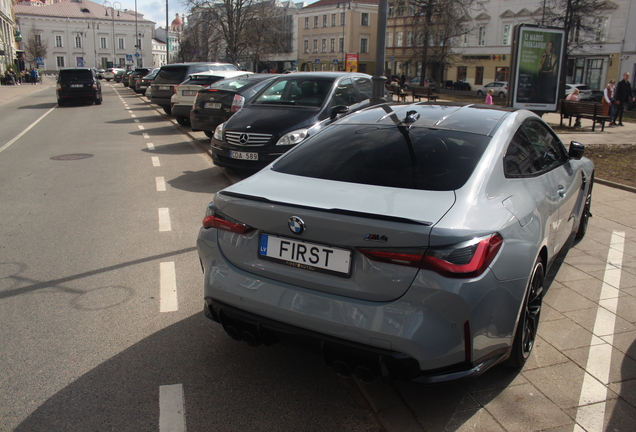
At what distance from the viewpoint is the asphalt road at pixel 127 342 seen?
2916mm

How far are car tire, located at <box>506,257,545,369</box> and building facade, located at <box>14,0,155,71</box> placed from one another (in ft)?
364

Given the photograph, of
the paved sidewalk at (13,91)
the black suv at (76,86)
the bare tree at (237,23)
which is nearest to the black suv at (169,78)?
the black suv at (76,86)

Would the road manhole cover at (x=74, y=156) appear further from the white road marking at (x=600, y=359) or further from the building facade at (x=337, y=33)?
the building facade at (x=337, y=33)

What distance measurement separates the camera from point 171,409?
116 inches

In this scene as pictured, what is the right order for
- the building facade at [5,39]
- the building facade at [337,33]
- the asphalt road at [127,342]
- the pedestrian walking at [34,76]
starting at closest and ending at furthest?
1. the asphalt road at [127,342]
2. the pedestrian walking at [34,76]
3. the building facade at [5,39]
4. the building facade at [337,33]

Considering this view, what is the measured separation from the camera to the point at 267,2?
4934 cm

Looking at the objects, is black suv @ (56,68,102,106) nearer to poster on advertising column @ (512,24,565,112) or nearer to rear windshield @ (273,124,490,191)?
poster on advertising column @ (512,24,565,112)

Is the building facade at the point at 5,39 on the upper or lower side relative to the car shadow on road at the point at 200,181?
upper

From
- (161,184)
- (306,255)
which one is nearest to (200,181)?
(161,184)

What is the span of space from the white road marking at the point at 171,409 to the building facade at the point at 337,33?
7815cm

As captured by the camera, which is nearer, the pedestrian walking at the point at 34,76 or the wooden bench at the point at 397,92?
the wooden bench at the point at 397,92

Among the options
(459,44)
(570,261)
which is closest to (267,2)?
(459,44)

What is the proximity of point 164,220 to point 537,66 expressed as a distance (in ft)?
38.2

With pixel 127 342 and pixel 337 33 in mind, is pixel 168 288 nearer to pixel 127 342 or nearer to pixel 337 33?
pixel 127 342
